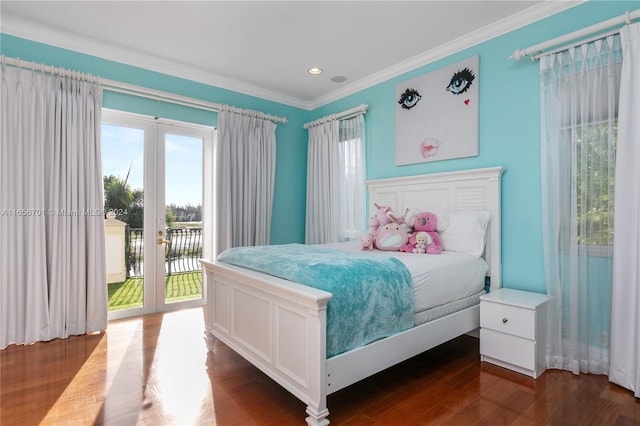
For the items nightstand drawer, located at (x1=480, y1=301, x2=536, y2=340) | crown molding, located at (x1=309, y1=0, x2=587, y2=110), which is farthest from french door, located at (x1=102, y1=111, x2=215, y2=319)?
nightstand drawer, located at (x1=480, y1=301, x2=536, y2=340)

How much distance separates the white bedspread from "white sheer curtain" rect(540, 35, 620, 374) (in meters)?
0.50

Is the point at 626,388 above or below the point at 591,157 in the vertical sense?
below

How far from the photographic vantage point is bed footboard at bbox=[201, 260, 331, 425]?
5.38 ft

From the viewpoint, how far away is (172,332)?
3.09 meters

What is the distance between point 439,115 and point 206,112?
2621mm

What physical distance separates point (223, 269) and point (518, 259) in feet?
7.66

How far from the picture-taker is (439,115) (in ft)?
10.9

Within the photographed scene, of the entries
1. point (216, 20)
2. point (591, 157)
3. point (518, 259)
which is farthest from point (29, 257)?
point (591, 157)

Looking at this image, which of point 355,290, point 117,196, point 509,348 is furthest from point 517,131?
point 117,196

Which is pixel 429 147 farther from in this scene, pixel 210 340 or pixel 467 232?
pixel 210 340

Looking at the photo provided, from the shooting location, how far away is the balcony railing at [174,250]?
361cm

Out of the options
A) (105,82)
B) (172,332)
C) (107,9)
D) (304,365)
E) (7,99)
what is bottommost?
(172,332)

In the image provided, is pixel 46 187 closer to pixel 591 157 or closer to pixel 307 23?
pixel 307 23

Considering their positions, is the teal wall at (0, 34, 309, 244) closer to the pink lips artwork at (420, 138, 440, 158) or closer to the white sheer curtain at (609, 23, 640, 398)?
the pink lips artwork at (420, 138, 440, 158)
